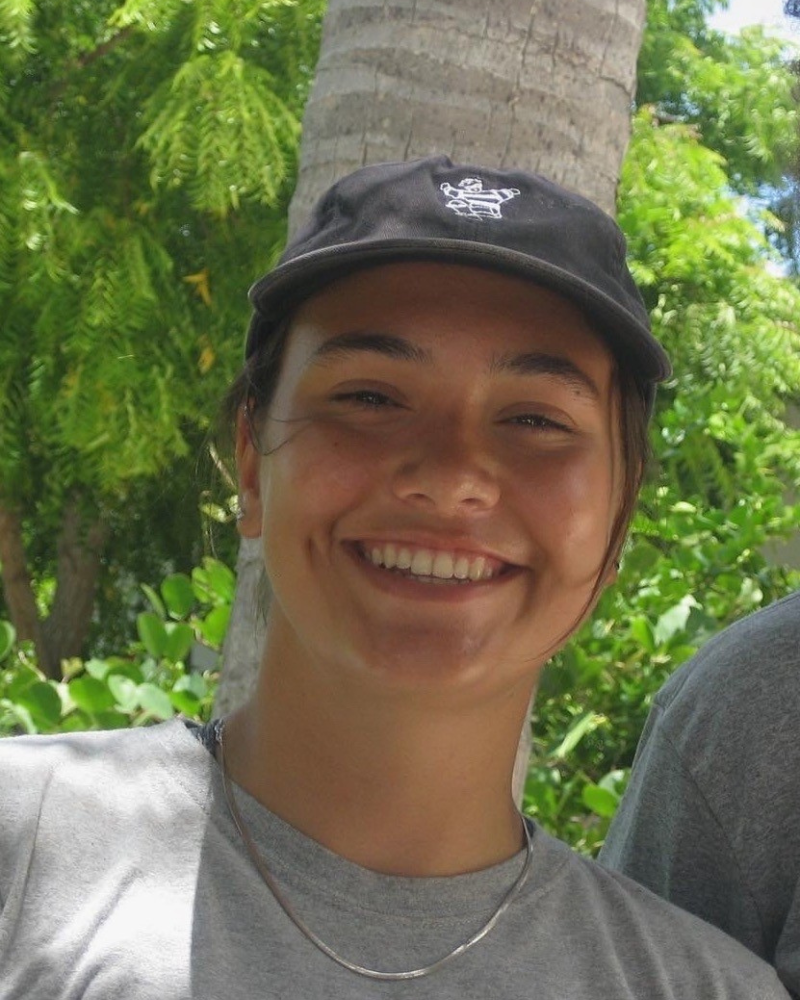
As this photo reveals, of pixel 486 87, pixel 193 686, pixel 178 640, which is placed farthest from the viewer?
pixel 178 640

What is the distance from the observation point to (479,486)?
1664 mm

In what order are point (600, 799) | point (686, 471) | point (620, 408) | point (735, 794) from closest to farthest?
point (620, 408)
point (735, 794)
point (600, 799)
point (686, 471)

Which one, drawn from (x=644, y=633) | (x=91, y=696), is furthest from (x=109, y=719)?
(x=644, y=633)

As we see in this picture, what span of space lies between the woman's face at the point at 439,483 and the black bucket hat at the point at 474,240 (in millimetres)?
39

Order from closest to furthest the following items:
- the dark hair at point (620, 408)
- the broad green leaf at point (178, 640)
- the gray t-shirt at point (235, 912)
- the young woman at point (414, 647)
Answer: the gray t-shirt at point (235, 912), the young woman at point (414, 647), the dark hair at point (620, 408), the broad green leaf at point (178, 640)

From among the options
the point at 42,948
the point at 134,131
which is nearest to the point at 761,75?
the point at 134,131

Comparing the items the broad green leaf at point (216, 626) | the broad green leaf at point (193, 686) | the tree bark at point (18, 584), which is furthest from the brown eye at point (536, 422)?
the tree bark at point (18, 584)

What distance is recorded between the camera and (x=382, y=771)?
1.71 metres

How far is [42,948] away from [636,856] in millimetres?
879

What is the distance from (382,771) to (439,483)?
0.33 meters

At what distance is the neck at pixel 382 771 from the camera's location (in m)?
1.70

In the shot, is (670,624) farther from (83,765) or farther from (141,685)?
(83,765)

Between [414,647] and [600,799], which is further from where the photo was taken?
[600,799]

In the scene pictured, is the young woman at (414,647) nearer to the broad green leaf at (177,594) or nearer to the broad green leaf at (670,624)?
the broad green leaf at (177,594)
